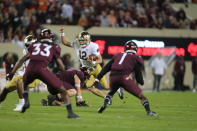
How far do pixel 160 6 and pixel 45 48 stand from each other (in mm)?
18566

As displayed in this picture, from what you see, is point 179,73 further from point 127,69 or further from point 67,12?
point 127,69

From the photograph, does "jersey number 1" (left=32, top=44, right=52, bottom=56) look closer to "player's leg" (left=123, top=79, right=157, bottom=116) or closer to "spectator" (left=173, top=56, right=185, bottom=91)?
"player's leg" (left=123, top=79, right=157, bottom=116)

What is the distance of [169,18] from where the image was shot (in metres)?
30.6

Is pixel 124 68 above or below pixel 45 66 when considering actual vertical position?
below

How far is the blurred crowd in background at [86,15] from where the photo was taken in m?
26.5

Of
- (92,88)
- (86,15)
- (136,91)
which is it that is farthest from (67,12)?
(136,91)

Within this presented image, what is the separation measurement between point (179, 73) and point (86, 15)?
4.91 meters

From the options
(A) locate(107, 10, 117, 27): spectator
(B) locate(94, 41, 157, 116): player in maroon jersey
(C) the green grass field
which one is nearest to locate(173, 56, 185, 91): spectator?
(A) locate(107, 10, 117, 27): spectator

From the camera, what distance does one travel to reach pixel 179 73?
2984cm

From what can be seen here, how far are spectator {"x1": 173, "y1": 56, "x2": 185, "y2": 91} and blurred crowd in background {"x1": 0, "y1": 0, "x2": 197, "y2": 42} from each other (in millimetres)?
1728

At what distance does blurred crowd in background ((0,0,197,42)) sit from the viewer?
86.9 ft

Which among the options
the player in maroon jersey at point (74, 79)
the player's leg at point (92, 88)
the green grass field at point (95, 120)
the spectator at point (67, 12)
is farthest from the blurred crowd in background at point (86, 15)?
the green grass field at point (95, 120)

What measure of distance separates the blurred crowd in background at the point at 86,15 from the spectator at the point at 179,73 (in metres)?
1.73

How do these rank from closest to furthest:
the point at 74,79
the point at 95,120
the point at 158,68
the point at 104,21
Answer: the point at 95,120 < the point at 74,79 < the point at 104,21 < the point at 158,68
